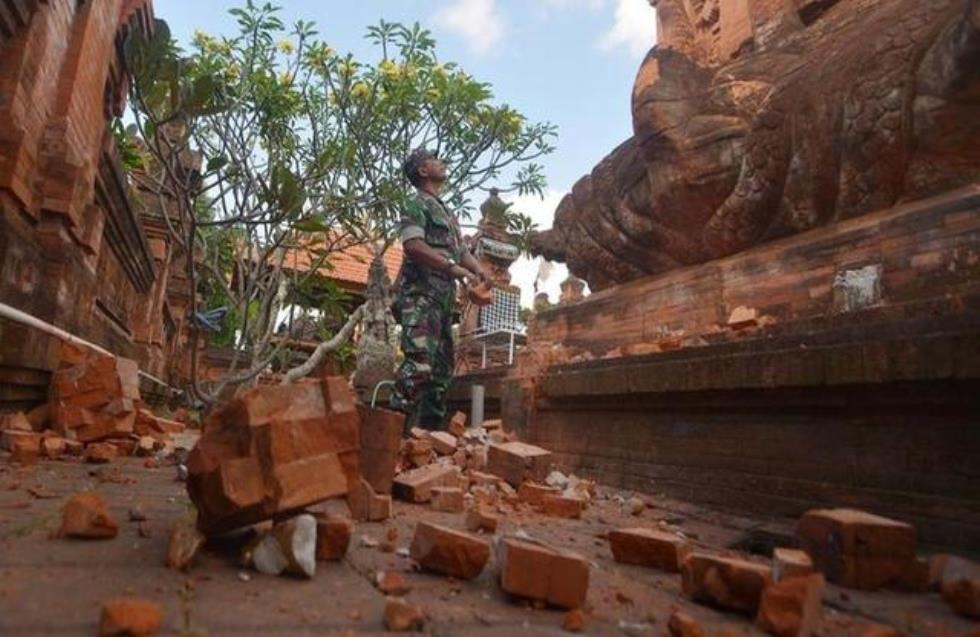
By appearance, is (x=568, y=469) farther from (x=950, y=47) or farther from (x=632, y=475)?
(x=950, y=47)

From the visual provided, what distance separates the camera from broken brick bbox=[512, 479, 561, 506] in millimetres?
2703

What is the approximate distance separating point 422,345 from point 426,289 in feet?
1.19

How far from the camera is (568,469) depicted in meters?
4.18

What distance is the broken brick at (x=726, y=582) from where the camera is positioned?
130 centimetres

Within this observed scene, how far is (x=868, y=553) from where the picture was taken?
1.63 m

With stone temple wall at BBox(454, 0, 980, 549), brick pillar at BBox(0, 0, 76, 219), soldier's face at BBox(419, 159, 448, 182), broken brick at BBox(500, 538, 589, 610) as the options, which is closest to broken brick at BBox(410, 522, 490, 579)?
broken brick at BBox(500, 538, 589, 610)

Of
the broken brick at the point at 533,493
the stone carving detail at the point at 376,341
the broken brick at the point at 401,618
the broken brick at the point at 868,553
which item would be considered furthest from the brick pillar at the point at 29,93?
the stone carving detail at the point at 376,341

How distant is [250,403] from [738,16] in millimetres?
5936

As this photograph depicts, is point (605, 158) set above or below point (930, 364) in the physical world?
above

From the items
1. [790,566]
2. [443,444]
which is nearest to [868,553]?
[790,566]

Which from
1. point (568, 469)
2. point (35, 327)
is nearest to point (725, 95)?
point (568, 469)

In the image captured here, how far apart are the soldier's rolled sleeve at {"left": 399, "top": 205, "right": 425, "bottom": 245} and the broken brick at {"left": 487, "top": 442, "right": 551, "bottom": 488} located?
1.48 m

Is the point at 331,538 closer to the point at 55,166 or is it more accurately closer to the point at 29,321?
the point at 29,321

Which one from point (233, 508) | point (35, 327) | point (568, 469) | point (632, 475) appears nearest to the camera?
point (233, 508)
